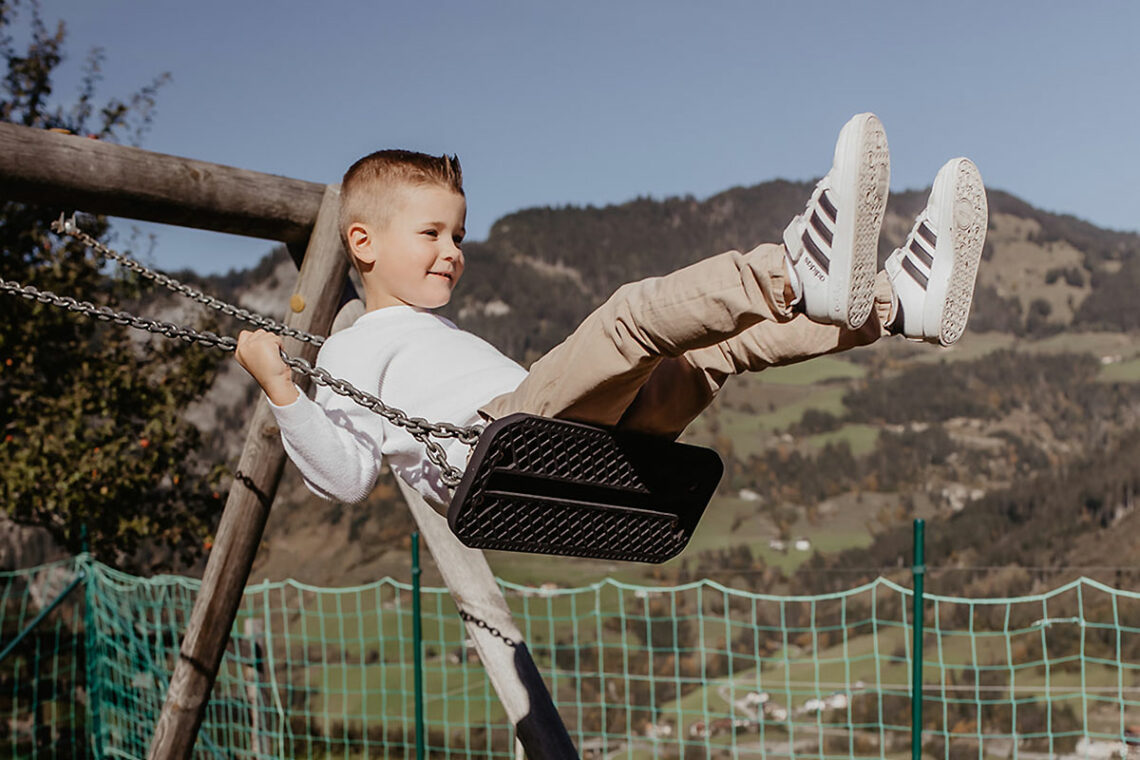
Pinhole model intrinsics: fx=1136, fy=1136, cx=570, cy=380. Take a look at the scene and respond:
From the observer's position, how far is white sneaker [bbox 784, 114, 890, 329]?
4.76 feet

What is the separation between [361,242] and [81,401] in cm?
524

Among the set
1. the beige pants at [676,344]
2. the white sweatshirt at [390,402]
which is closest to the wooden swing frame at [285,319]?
the white sweatshirt at [390,402]

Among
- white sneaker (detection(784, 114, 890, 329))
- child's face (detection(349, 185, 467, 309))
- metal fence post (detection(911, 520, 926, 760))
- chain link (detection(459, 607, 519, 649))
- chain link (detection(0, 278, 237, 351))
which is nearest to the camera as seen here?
white sneaker (detection(784, 114, 890, 329))

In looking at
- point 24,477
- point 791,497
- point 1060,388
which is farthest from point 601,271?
point 24,477

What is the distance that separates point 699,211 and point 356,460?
18509mm

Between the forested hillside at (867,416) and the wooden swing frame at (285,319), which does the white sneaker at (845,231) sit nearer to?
the wooden swing frame at (285,319)

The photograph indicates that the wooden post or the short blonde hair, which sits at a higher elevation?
the short blonde hair

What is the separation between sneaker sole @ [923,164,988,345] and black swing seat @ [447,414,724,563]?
42 centimetres

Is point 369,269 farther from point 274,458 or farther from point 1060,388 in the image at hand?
point 1060,388

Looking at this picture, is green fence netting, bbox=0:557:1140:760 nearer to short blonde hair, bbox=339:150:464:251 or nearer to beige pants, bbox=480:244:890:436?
short blonde hair, bbox=339:150:464:251

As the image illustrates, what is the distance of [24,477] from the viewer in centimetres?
635

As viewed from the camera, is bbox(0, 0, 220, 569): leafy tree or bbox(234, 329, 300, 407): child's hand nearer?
bbox(234, 329, 300, 407): child's hand

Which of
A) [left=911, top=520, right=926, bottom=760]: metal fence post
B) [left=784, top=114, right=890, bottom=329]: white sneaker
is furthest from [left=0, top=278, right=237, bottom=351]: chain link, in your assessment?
[left=911, top=520, right=926, bottom=760]: metal fence post

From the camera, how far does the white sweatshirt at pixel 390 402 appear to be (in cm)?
185
